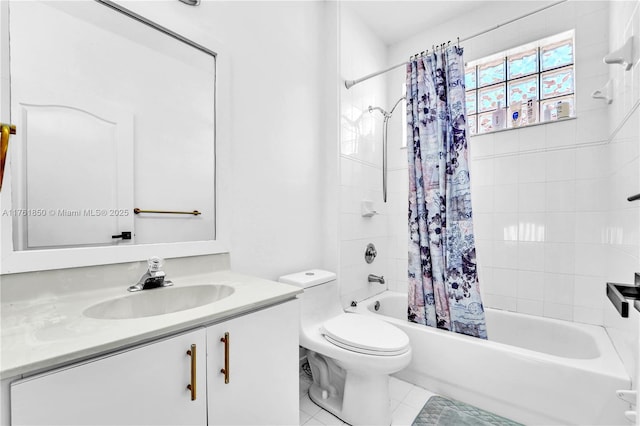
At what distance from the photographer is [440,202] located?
6.11 ft

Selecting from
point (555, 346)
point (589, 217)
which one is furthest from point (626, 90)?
point (555, 346)

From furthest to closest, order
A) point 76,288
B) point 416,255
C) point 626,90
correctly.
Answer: point 416,255
point 626,90
point 76,288

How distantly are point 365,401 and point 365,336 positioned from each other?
0.32 m

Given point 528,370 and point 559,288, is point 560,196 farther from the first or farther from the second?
point 528,370

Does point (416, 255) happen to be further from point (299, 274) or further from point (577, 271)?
point (577, 271)

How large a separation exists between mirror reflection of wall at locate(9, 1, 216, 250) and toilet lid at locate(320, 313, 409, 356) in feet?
2.64

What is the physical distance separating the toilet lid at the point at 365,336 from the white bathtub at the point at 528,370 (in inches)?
12.9

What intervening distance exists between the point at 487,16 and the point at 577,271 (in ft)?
6.50

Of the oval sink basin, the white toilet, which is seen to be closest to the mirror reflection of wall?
the oval sink basin

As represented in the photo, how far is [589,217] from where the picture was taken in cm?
185

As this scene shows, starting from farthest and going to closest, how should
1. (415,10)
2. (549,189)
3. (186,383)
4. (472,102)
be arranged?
(472,102), (415,10), (549,189), (186,383)

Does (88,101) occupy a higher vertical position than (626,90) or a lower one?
lower

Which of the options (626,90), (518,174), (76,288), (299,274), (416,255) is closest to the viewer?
(76,288)

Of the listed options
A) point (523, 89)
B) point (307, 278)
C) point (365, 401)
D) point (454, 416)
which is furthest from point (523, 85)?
point (365, 401)
